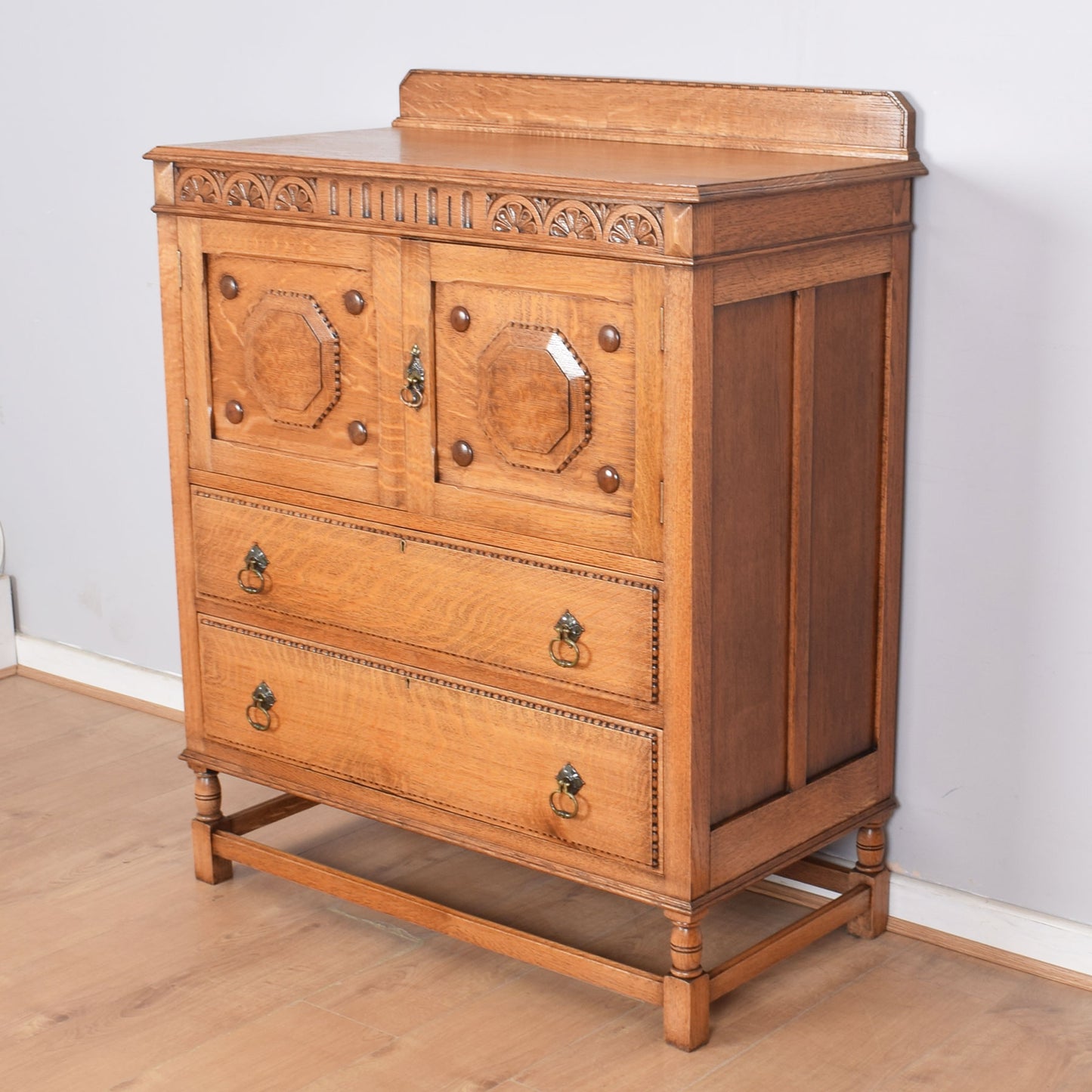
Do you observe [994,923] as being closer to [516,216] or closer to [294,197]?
[516,216]

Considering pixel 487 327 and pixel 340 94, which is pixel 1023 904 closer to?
pixel 487 327

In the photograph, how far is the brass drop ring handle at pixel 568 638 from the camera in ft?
7.22

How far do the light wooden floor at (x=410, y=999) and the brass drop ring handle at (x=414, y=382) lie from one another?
0.85 meters

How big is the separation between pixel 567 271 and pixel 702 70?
Result: 0.57m

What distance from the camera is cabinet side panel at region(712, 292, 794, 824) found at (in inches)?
82.1

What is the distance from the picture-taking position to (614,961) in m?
2.41

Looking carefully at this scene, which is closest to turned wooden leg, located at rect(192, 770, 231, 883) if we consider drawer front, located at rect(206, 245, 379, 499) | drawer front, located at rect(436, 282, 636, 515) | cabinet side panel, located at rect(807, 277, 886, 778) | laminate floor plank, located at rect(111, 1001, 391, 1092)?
laminate floor plank, located at rect(111, 1001, 391, 1092)

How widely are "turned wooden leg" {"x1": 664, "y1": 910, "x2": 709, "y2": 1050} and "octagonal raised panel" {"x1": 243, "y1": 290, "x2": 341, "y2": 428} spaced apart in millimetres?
871

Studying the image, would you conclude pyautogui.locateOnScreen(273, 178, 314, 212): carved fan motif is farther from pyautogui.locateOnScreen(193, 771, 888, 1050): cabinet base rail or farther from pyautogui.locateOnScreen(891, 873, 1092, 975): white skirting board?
pyautogui.locateOnScreen(891, 873, 1092, 975): white skirting board

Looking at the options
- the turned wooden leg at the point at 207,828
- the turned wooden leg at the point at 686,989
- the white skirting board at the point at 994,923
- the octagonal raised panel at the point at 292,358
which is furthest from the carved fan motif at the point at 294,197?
the white skirting board at the point at 994,923

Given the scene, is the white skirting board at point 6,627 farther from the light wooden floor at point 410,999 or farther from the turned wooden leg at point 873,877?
the turned wooden leg at point 873,877

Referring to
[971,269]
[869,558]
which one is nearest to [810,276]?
[971,269]

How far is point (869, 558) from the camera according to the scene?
2.40m

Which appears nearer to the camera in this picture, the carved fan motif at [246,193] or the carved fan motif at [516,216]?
the carved fan motif at [516,216]
